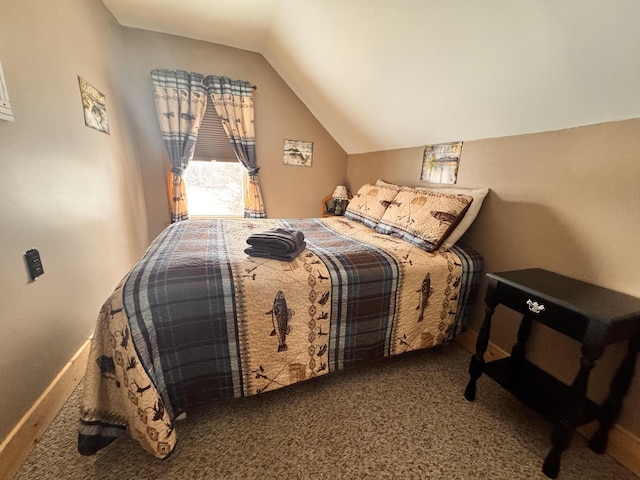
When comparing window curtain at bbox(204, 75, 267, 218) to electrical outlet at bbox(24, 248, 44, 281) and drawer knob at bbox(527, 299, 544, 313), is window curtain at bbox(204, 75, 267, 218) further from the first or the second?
drawer knob at bbox(527, 299, 544, 313)

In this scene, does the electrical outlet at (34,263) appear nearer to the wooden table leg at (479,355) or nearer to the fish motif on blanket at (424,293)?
the fish motif on blanket at (424,293)

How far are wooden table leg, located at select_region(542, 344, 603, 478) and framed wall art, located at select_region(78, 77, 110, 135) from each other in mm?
3071

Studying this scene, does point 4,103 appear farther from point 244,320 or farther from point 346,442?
point 346,442

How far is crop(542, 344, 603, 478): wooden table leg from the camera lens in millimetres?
956

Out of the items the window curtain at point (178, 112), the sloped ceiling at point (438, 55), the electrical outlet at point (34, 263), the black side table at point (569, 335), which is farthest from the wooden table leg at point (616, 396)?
the window curtain at point (178, 112)

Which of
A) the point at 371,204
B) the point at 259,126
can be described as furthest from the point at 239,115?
the point at 371,204

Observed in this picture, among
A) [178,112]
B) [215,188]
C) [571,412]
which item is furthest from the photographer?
[215,188]

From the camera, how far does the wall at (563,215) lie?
1155mm

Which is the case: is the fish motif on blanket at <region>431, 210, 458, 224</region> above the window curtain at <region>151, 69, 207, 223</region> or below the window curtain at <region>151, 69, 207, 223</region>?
below

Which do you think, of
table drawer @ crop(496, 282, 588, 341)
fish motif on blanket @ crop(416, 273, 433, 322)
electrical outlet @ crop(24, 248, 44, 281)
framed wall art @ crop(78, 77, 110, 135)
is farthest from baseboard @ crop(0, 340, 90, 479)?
table drawer @ crop(496, 282, 588, 341)

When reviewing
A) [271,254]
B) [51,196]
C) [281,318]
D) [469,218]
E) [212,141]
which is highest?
[212,141]

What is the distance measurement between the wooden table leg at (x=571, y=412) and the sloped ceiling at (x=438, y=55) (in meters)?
1.05

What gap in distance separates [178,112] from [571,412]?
12.4 ft

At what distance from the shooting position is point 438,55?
1.57 m
